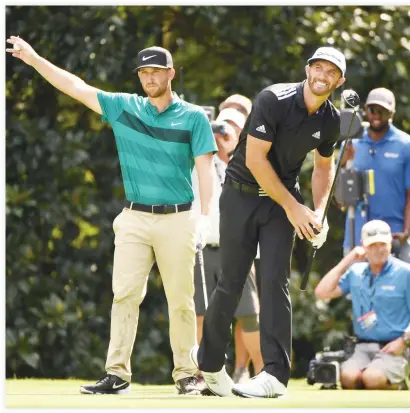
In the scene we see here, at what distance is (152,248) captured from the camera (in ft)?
27.3

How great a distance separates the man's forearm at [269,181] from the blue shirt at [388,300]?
2.78 m

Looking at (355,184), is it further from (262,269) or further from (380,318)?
(262,269)

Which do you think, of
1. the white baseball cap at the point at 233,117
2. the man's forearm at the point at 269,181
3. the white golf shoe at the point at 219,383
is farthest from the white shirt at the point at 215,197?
the man's forearm at the point at 269,181

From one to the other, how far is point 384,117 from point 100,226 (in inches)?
133

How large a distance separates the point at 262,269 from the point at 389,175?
3.22 meters

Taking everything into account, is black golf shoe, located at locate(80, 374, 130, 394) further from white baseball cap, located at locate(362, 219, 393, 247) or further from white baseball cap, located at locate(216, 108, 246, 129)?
white baseball cap, located at locate(362, 219, 393, 247)

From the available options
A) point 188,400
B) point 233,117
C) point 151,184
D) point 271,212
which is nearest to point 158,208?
point 151,184

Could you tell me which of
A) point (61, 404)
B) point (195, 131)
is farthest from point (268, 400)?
point (195, 131)

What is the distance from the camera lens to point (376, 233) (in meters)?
10.1

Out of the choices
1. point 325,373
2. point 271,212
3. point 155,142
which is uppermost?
point 155,142

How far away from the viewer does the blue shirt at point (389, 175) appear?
10703mm

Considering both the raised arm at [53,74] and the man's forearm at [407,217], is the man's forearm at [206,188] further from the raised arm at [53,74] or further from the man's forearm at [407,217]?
the man's forearm at [407,217]

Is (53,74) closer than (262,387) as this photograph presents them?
No

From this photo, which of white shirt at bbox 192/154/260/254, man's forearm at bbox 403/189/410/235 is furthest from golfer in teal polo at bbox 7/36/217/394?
man's forearm at bbox 403/189/410/235
